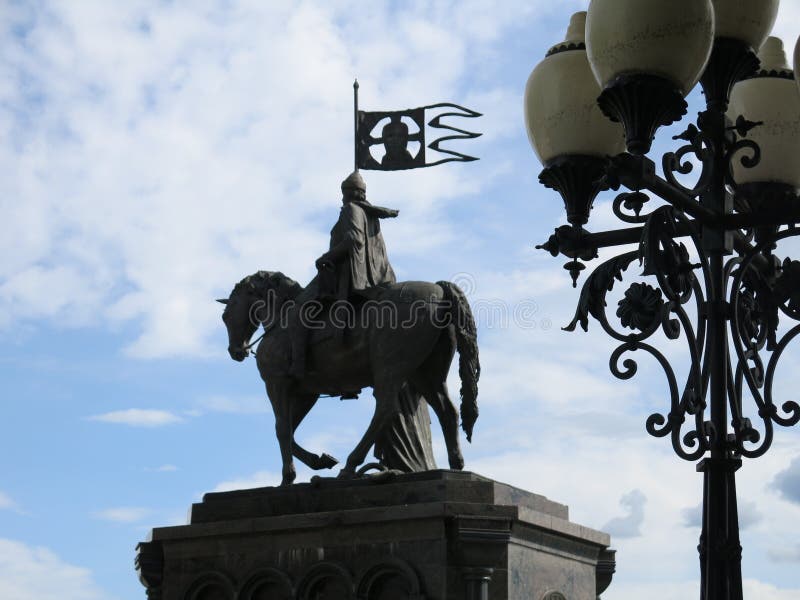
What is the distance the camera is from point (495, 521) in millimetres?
8625

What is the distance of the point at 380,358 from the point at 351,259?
0.91 m

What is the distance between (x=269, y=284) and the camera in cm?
1109

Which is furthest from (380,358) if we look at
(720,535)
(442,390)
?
(720,535)

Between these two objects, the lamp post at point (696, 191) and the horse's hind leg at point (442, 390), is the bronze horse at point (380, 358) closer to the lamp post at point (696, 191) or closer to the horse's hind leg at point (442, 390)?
the horse's hind leg at point (442, 390)

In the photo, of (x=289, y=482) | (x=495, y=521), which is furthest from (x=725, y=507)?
(x=289, y=482)

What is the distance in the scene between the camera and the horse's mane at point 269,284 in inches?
433

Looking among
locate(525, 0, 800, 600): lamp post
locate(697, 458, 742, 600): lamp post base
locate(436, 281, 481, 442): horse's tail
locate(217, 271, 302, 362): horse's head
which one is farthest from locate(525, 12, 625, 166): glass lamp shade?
locate(217, 271, 302, 362): horse's head

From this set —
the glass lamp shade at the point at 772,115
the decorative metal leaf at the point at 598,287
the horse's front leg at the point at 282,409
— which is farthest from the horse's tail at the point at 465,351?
the decorative metal leaf at the point at 598,287

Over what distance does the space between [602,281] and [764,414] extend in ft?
3.24

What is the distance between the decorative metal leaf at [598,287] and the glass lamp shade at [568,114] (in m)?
0.60

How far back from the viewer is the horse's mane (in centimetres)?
1101

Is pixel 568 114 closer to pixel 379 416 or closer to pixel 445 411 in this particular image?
pixel 379 416

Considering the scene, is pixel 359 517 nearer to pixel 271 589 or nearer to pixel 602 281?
pixel 271 589

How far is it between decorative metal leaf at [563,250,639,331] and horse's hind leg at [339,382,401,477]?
365 centimetres
